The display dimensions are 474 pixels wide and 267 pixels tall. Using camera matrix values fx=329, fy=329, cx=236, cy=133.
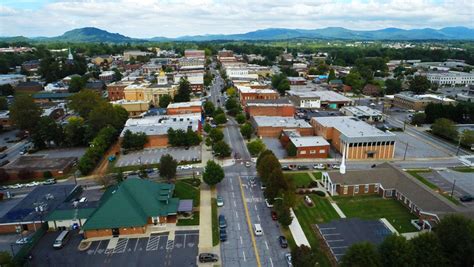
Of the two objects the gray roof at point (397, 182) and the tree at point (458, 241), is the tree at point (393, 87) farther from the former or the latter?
the tree at point (458, 241)

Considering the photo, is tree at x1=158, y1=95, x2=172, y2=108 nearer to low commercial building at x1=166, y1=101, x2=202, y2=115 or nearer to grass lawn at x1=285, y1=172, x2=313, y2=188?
low commercial building at x1=166, y1=101, x2=202, y2=115

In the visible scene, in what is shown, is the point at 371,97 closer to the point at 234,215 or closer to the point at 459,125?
the point at 459,125

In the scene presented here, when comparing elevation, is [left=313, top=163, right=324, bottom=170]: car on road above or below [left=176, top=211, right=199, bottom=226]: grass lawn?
below

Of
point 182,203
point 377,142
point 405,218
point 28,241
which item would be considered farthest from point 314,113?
point 28,241

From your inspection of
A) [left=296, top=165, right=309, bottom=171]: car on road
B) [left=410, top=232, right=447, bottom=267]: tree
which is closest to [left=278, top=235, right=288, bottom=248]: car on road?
[left=410, top=232, right=447, bottom=267]: tree

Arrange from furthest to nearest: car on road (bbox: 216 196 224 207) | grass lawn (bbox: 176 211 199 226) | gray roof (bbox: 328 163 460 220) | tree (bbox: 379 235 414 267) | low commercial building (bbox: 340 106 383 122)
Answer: low commercial building (bbox: 340 106 383 122), car on road (bbox: 216 196 224 207), gray roof (bbox: 328 163 460 220), grass lawn (bbox: 176 211 199 226), tree (bbox: 379 235 414 267)
